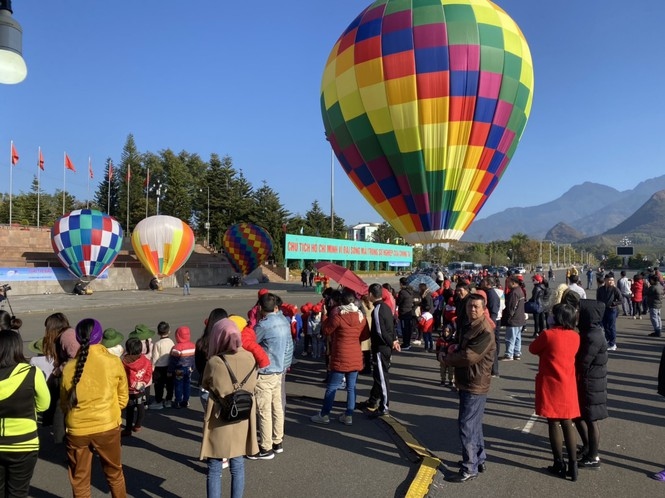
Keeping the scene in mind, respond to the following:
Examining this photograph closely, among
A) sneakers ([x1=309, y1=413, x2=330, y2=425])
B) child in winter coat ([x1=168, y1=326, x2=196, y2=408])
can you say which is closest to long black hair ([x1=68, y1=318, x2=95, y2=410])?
child in winter coat ([x1=168, y1=326, x2=196, y2=408])

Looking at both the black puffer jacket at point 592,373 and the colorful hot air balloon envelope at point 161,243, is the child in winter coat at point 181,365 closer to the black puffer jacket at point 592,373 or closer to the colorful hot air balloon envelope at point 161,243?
the black puffer jacket at point 592,373

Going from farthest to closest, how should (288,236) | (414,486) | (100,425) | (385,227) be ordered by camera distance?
(385,227) → (288,236) → (414,486) → (100,425)

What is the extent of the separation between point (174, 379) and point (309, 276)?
29.2m

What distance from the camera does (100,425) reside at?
339 cm

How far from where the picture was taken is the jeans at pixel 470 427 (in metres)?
4.30

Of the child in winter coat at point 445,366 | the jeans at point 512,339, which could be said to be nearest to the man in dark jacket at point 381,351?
the child in winter coat at point 445,366

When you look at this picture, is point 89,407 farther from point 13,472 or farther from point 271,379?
point 271,379

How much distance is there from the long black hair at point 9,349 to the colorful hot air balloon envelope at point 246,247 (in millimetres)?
31807

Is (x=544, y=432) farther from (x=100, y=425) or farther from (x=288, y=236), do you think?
(x=288, y=236)

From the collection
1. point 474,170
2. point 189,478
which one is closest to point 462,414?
point 189,478

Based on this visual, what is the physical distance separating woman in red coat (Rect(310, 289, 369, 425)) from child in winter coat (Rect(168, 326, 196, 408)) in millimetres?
1795

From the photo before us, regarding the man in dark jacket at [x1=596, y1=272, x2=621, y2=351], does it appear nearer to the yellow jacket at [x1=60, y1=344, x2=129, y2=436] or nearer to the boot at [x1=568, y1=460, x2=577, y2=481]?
the boot at [x1=568, y1=460, x2=577, y2=481]

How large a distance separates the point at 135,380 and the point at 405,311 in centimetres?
664

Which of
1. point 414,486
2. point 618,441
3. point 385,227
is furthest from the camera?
point 385,227
